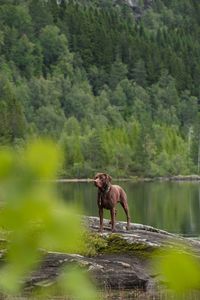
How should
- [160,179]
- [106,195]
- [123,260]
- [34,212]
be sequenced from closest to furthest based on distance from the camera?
[34,212]
[123,260]
[106,195]
[160,179]

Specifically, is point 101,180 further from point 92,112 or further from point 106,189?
point 92,112

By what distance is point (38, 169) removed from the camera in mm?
1419

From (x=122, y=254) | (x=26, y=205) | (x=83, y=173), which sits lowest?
(x=83, y=173)

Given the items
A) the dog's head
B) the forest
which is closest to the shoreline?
the forest

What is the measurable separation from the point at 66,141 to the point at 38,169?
128 m

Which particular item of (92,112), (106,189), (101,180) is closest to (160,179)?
(92,112)

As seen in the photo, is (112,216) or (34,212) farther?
(112,216)

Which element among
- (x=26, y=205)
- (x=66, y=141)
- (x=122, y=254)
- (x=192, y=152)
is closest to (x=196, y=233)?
(x=122, y=254)

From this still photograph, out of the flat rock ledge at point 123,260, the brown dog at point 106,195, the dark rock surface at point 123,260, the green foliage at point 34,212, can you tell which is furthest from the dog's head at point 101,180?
the green foliage at point 34,212

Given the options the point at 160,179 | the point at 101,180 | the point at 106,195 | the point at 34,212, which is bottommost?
the point at 160,179

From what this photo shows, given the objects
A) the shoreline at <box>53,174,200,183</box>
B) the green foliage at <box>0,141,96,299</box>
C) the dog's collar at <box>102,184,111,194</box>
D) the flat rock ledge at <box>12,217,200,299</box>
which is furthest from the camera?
the shoreline at <box>53,174,200,183</box>

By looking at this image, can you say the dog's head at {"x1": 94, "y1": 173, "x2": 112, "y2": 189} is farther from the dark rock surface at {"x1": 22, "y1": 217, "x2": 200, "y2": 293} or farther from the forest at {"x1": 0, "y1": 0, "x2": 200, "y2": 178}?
the forest at {"x1": 0, "y1": 0, "x2": 200, "y2": 178}

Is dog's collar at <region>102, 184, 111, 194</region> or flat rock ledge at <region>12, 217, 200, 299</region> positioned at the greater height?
dog's collar at <region>102, 184, 111, 194</region>

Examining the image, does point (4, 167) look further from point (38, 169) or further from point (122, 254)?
point (122, 254)
